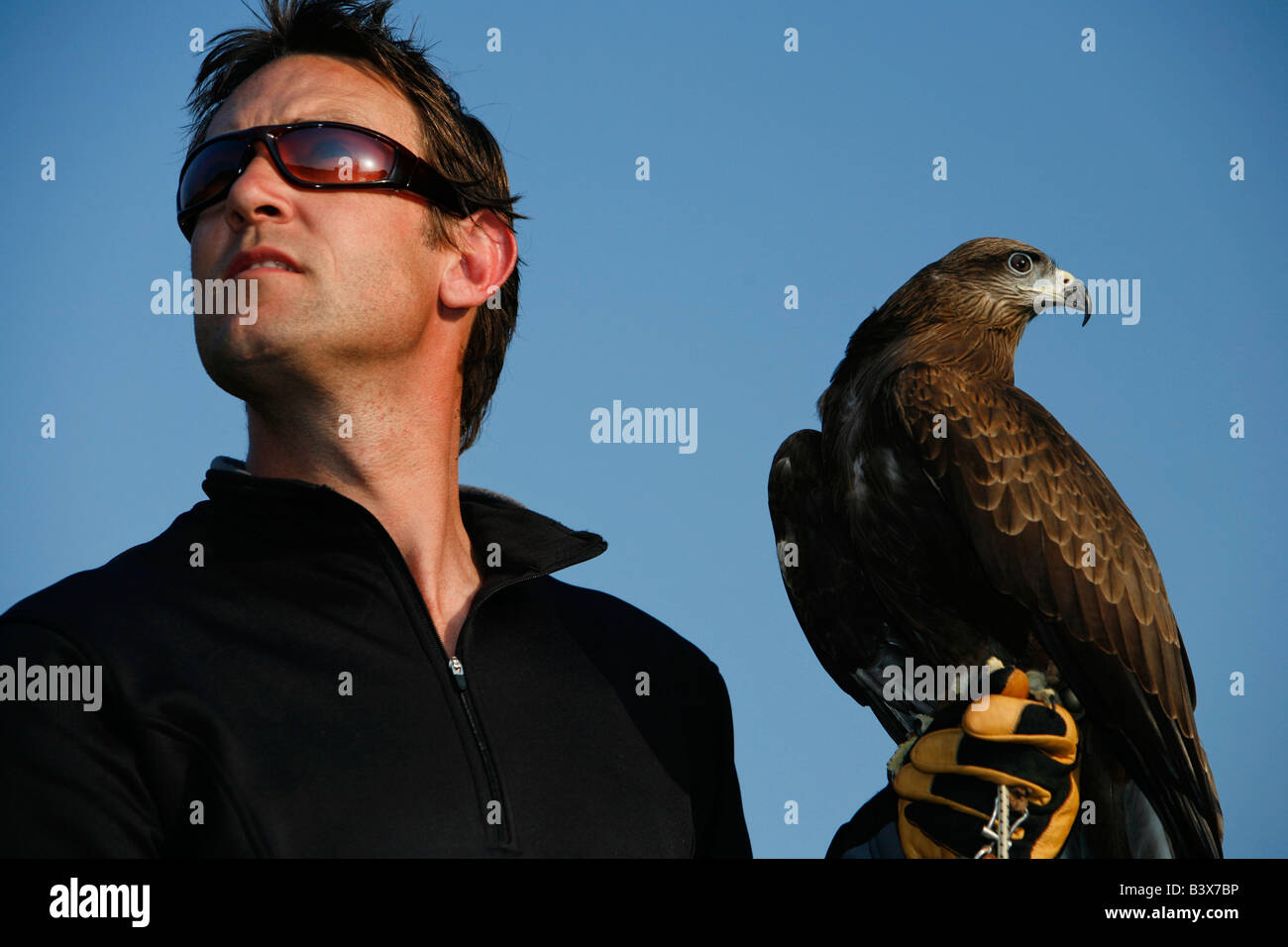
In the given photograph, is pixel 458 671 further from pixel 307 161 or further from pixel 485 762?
pixel 307 161

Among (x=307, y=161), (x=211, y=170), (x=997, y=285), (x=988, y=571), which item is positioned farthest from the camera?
(x=997, y=285)

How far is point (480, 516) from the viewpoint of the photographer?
160 inches

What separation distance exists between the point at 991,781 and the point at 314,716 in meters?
2.67

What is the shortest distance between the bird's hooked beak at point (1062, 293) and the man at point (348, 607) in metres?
3.88

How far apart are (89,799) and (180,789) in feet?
0.70

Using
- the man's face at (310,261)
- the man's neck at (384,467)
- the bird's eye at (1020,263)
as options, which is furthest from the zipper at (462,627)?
the bird's eye at (1020,263)

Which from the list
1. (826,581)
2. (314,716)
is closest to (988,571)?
(826,581)

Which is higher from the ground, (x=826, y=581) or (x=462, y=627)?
(x=826, y=581)

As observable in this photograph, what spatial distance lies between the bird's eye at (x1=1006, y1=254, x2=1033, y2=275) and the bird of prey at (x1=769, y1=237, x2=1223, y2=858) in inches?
45.5

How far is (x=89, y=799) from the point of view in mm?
2723

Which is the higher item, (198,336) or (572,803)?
(198,336)

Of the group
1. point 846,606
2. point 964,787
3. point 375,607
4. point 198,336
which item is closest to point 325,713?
point 375,607

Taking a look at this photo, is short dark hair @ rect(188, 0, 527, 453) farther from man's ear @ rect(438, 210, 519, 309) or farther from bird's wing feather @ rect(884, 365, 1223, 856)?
bird's wing feather @ rect(884, 365, 1223, 856)

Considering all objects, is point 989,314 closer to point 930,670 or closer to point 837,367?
point 837,367
